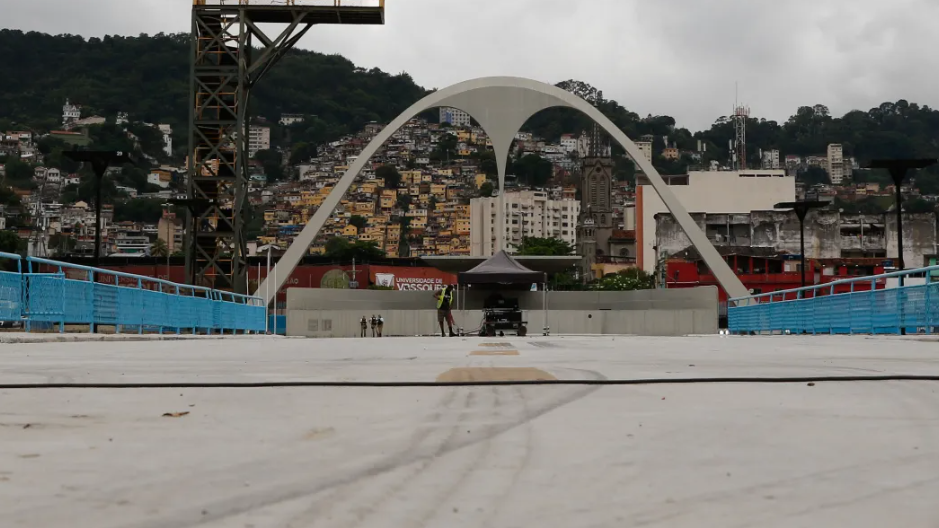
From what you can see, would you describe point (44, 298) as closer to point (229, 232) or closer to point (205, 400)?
point (205, 400)

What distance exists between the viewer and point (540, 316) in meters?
43.0

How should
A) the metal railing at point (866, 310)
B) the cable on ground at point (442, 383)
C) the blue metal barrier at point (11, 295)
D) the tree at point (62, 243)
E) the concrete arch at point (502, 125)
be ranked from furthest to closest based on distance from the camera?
the tree at point (62, 243), the concrete arch at point (502, 125), the metal railing at point (866, 310), the blue metal barrier at point (11, 295), the cable on ground at point (442, 383)

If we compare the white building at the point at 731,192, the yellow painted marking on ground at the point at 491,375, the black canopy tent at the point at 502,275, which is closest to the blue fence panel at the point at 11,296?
the yellow painted marking on ground at the point at 491,375

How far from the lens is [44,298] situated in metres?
16.8

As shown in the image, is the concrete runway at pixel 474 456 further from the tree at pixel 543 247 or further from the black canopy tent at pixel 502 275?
the tree at pixel 543 247

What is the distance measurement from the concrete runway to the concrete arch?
4770 centimetres

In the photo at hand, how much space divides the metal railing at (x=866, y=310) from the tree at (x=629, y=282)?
92.3m

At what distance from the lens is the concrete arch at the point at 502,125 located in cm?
5334

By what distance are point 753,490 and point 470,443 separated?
1.11 metres

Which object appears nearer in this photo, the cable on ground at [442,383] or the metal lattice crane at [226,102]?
the cable on ground at [442,383]

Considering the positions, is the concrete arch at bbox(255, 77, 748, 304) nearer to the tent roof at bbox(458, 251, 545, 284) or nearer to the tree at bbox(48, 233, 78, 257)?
the tent roof at bbox(458, 251, 545, 284)

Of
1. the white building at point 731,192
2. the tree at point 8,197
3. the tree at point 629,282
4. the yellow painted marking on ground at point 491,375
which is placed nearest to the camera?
the yellow painted marking on ground at point 491,375

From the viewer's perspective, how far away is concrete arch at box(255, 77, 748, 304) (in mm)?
Result: 53344

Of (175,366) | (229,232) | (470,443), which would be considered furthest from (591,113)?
(470,443)
